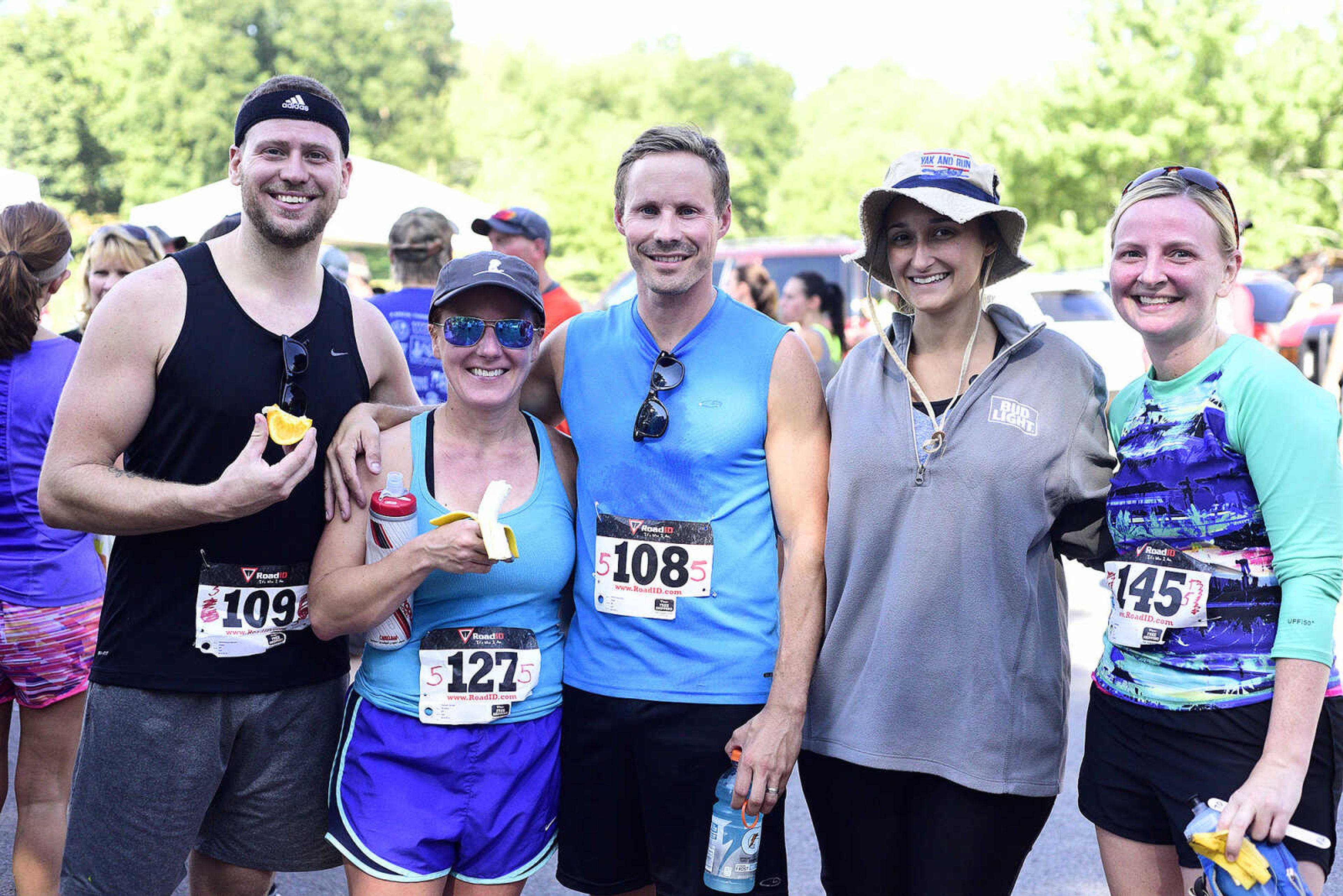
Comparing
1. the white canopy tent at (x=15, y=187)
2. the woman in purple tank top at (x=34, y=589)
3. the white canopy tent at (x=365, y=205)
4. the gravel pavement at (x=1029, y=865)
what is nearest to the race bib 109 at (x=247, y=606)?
the woman in purple tank top at (x=34, y=589)

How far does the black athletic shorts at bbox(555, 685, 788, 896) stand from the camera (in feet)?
8.64

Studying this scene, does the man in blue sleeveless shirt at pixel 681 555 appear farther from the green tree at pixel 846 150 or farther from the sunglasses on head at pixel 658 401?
the green tree at pixel 846 150

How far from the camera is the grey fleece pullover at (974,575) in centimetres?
246

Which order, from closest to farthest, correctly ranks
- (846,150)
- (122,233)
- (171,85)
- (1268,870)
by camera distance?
1. (1268,870)
2. (122,233)
3. (171,85)
4. (846,150)

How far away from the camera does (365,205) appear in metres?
9.76

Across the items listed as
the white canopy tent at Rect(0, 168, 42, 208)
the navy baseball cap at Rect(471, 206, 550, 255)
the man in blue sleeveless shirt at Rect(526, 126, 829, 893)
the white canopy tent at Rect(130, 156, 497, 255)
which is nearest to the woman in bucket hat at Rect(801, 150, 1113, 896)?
the man in blue sleeveless shirt at Rect(526, 126, 829, 893)

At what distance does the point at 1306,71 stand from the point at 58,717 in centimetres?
2480

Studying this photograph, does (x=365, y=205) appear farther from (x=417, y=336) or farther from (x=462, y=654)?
(x=462, y=654)

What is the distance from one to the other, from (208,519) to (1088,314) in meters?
14.8

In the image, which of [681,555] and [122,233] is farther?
[122,233]

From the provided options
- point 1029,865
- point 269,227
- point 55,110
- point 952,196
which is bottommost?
point 1029,865

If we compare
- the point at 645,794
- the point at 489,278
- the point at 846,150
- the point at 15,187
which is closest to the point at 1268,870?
the point at 645,794

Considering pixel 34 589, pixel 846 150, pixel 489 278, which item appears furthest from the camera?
pixel 846 150

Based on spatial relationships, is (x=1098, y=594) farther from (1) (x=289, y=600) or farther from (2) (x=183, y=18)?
(2) (x=183, y=18)
